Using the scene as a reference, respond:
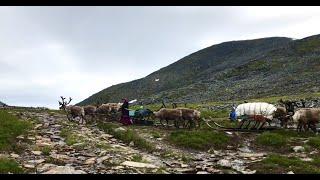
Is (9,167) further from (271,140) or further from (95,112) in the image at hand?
A: (95,112)

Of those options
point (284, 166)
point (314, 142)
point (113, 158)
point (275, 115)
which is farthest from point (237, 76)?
point (113, 158)

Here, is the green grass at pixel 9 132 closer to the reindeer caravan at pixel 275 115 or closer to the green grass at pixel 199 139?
the green grass at pixel 199 139

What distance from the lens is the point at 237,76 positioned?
97.2 metres

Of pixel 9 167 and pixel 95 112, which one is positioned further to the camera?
pixel 95 112

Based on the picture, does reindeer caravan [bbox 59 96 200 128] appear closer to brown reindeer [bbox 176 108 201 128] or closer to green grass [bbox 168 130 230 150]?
brown reindeer [bbox 176 108 201 128]

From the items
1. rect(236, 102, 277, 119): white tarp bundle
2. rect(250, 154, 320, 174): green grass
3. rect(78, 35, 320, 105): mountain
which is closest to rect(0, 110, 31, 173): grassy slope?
rect(250, 154, 320, 174): green grass

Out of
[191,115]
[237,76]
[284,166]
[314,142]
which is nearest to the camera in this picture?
[284,166]

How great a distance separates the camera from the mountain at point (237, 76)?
73.4 m

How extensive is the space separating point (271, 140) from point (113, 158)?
9269 millimetres

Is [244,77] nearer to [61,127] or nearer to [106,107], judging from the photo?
[106,107]

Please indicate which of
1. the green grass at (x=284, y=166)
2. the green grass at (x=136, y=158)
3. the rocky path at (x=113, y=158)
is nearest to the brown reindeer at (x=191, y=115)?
the rocky path at (x=113, y=158)

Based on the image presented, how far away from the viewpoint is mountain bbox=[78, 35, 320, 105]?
7344 cm

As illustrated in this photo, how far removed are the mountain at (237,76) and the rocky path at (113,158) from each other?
37292 mm
